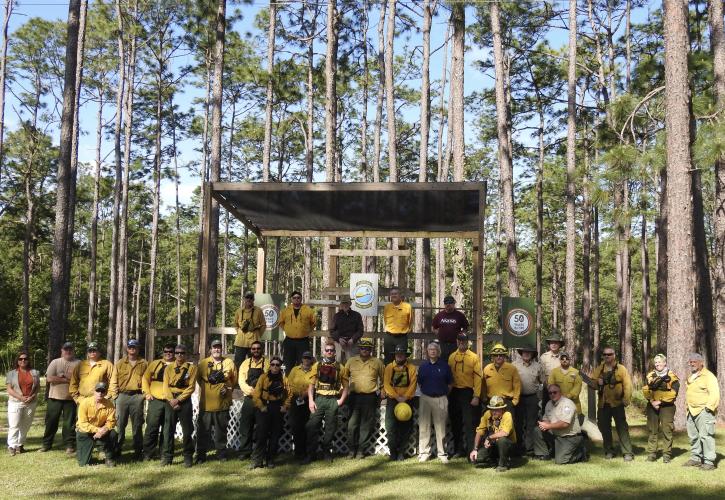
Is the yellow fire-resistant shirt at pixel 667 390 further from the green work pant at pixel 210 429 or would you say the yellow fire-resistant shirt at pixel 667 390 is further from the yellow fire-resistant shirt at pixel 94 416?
the yellow fire-resistant shirt at pixel 94 416

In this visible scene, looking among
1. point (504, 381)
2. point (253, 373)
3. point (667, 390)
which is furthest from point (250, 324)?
point (667, 390)

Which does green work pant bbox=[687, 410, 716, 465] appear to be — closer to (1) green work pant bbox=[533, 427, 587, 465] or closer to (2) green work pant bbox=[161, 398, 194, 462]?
(1) green work pant bbox=[533, 427, 587, 465]

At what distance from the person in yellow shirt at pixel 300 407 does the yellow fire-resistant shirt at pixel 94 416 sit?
2567 mm

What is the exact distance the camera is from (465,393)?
9.14 metres

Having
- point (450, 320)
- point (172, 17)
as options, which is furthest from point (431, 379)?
point (172, 17)

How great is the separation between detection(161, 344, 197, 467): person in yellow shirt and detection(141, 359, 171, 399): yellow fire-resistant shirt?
0.13 m

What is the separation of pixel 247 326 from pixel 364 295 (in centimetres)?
339

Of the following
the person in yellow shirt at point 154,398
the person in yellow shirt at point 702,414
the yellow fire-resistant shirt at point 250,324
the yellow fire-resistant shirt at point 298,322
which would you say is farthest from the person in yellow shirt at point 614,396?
the person in yellow shirt at point 154,398

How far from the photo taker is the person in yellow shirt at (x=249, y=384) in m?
9.06

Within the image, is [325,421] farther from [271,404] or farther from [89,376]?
[89,376]

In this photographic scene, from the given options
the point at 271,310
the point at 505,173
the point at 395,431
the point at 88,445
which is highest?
the point at 505,173

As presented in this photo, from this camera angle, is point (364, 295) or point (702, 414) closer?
point (702, 414)

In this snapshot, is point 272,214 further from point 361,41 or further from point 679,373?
point 361,41

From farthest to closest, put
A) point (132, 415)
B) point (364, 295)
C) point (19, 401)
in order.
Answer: point (364, 295) → point (19, 401) → point (132, 415)
